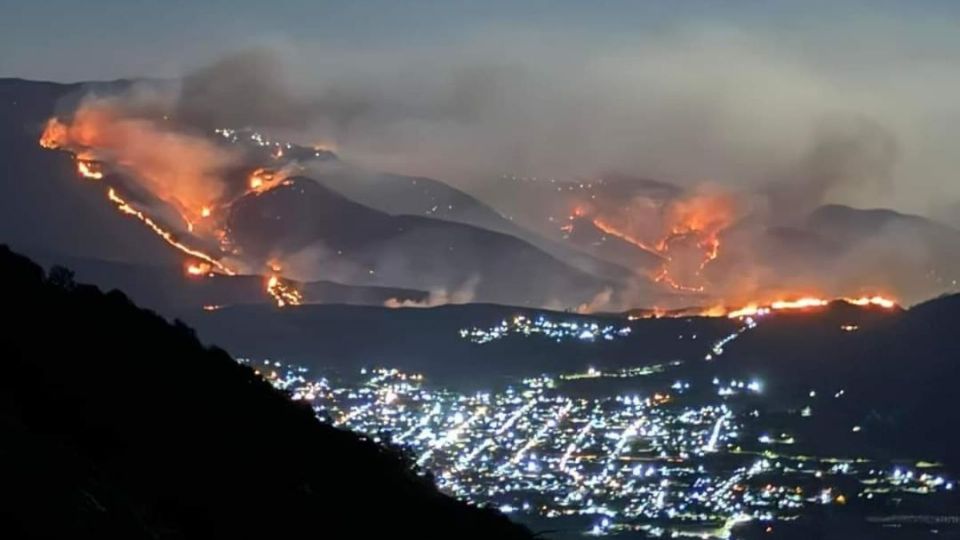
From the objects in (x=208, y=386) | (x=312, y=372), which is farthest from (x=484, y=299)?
(x=208, y=386)

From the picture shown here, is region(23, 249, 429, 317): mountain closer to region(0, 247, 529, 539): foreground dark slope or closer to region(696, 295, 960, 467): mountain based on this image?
region(696, 295, 960, 467): mountain

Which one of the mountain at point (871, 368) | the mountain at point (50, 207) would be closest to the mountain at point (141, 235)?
the mountain at point (50, 207)

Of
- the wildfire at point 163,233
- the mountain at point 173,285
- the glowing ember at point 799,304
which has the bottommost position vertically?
the glowing ember at point 799,304

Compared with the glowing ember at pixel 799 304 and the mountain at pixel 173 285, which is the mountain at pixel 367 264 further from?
the glowing ember at pixel 799 304

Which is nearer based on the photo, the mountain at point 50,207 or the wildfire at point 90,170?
the mountain at point 50,207

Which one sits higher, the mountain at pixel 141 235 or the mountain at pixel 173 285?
the mountain at pixel 141 235
